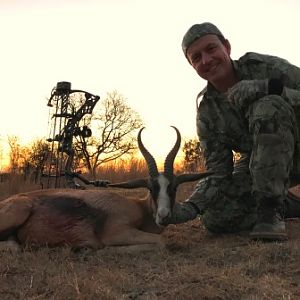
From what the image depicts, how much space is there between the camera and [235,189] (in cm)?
532

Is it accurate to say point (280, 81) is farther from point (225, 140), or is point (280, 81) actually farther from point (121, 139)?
point (121, 139)

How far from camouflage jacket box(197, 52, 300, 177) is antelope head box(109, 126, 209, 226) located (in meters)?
0.36

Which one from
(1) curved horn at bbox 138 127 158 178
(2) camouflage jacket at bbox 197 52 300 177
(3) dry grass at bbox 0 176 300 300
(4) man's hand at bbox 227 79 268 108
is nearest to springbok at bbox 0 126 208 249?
(1) curved horn at bbox 138 127 158 178

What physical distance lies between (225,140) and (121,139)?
32923 millimetres

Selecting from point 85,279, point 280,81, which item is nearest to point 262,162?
point 280,81

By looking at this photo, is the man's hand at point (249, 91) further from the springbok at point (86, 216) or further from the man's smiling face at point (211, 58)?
the springbok at point (86, 216)

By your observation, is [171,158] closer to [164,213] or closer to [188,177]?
[188,177]

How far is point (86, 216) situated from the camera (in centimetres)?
493

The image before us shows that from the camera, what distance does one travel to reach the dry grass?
2.87 meters

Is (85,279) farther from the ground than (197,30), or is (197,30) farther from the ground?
(197,30)

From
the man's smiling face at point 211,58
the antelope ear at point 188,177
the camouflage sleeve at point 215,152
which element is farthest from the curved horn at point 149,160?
the man's smiling face at point 211,58

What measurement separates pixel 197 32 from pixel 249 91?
2.96 feet

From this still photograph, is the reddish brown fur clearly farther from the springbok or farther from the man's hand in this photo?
the man's hand

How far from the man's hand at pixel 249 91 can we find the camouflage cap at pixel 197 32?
75 cm
